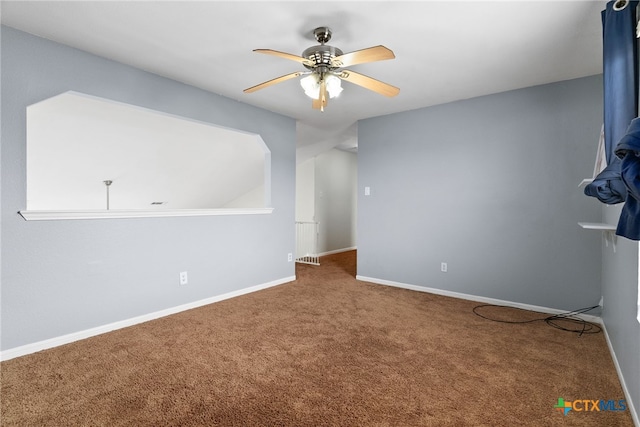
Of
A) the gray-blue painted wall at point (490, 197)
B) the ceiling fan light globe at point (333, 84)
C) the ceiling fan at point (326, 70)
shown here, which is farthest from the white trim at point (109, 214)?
the gray-blue painted wall at point (490, 197)

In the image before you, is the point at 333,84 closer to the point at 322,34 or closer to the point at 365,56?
the point at 322,34

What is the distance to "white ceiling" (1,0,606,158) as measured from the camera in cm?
199

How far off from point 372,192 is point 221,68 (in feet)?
8.29

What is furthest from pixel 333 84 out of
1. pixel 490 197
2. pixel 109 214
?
pixel 490 197

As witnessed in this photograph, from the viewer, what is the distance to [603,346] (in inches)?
97.3

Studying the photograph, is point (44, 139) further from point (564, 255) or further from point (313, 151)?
point (564, 255)

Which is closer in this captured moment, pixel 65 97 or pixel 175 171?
pixel 65 97

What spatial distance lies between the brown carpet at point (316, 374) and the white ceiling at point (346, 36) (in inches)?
90.2

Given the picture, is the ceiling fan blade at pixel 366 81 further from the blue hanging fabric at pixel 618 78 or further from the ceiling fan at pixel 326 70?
the blue hanging fabric at pixel 618 78

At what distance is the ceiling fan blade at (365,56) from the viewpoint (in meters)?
1.88

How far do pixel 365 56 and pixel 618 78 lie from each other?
4.36ft

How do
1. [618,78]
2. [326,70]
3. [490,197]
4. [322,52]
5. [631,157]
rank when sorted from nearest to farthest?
[631,157], [618,78], [322,52], [326,70], [490,197]

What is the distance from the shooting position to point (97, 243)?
2658mm

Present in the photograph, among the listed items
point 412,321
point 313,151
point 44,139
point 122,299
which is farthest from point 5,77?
point 313,151
